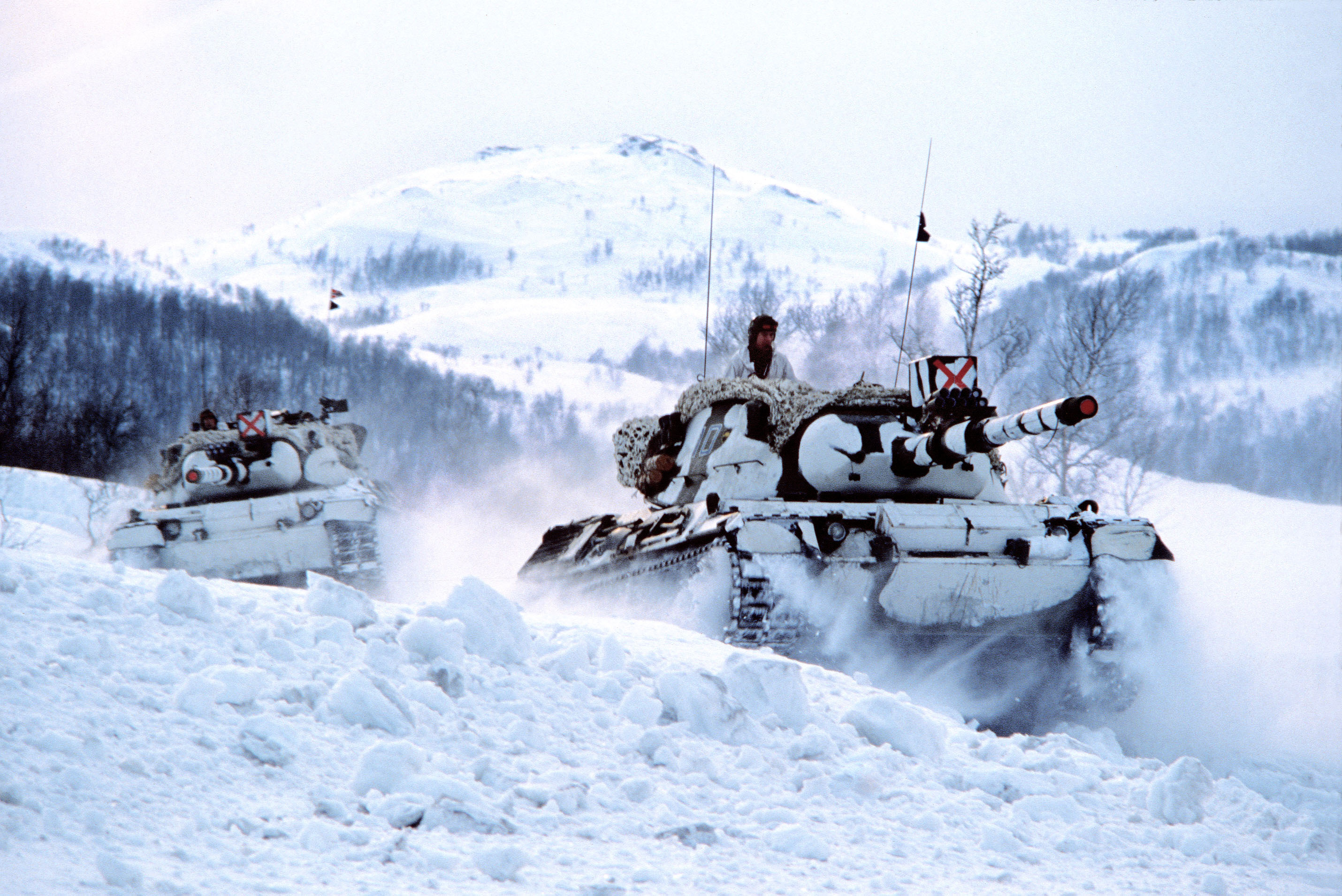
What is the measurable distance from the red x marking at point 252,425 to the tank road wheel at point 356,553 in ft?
4.92

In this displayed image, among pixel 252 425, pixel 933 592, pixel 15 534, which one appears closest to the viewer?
pixel 933 592

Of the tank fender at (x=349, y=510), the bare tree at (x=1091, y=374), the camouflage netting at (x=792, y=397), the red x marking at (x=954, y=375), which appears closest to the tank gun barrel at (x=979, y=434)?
the red x marking at (x=954, y=375)

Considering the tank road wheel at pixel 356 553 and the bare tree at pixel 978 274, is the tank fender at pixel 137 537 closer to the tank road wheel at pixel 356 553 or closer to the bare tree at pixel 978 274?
the tank road wheel at pixel 356 553

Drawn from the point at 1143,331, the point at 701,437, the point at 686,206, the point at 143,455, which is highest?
the point at 686,206

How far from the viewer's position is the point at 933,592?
25.1 ft

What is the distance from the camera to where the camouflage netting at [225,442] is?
14656 mm

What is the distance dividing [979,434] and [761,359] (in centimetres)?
314

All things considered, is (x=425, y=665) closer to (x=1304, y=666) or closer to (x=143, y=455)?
(x=1304, y=666)

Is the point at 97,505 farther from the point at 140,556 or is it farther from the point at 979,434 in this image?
the point at 979,434

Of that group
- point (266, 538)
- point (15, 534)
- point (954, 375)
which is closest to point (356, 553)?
point (266, 538)

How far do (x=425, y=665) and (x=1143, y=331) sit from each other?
67630 millimetres

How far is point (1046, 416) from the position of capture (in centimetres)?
614

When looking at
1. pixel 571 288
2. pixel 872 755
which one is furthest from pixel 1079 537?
pixel 571 288

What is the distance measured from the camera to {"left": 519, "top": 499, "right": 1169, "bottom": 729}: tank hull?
24.5ft
